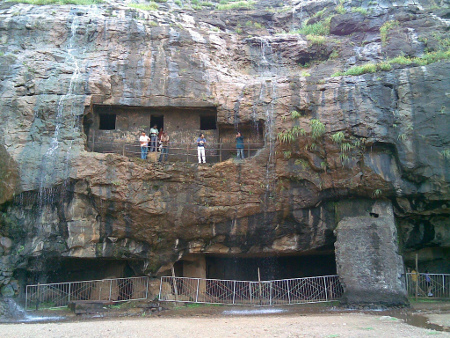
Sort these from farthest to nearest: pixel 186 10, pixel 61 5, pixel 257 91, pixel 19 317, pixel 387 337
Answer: pixel 186 10
pixel 61 5
pixel 257 91
pixel 19 317
pixel 387 337

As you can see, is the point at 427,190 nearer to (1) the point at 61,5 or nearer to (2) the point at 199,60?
(2) the point at 199,60

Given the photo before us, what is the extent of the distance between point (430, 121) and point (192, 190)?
8.56 meters

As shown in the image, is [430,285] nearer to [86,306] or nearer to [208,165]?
[208,165]

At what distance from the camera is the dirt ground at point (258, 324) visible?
9.74 metres

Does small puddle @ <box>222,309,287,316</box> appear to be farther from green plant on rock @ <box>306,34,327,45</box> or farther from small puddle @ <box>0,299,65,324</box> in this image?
green plant on rock @ <box>306,34,327,45</box>

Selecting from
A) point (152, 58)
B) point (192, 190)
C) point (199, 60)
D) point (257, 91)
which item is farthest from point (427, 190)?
point (152, 58)

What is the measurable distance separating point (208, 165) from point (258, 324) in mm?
6125

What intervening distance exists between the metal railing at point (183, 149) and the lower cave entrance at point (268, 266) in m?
4.38

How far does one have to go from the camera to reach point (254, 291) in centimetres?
1561

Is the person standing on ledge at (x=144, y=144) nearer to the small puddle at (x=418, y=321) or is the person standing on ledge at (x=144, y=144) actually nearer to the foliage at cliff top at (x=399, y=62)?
the foliage at cliff top at (x=399, y=62)

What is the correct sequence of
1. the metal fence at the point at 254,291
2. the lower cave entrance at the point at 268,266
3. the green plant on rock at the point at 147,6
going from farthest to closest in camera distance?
1. the green plant on rock at the point at 147,6
2. the lower cave entrance at the point at 268,266
3. the metal fence at the point at 254,291

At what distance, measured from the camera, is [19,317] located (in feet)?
44.9

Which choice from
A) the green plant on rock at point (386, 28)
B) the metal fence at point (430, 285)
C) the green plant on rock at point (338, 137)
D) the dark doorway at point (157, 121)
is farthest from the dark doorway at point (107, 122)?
the metal fence at point (430, 285)

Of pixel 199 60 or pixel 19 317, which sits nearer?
pixel 19 317
